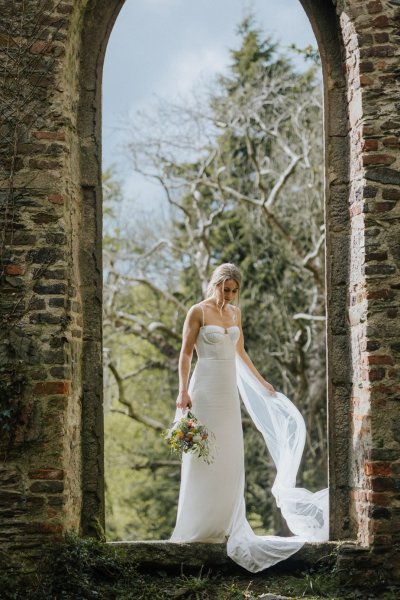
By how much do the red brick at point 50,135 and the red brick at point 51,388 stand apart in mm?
1553

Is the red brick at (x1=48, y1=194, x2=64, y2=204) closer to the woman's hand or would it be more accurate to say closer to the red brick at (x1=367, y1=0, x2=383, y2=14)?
the woman's hand

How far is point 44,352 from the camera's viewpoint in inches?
192

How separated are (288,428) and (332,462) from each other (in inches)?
24.0

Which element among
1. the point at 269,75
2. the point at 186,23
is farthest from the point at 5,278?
the point at 186,23

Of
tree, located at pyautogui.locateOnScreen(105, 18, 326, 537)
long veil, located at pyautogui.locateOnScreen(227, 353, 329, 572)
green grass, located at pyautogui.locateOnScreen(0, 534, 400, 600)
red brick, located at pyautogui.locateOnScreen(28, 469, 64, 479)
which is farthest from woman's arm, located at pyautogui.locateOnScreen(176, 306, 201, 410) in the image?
tree, located at pyautogui.locateOnScreen(105, 18, 326, 537)

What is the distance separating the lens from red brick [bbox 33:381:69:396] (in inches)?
190

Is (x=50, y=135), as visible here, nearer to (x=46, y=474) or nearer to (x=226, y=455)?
(x=46, y=474)

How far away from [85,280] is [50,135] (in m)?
0.98

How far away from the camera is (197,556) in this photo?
16.8ft

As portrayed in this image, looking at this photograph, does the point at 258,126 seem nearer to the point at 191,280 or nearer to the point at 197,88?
the point at 197,88

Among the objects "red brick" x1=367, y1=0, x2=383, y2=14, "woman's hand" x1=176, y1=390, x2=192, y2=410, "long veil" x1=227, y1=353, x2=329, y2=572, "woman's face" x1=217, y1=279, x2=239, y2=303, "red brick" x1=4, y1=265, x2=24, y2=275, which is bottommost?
"long veil" x1=227, y1=353, x2=329, y2=572

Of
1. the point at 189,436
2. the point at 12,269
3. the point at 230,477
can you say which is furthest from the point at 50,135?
the point at 230,477

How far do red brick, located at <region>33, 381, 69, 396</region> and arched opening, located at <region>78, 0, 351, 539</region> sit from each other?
1.38ft

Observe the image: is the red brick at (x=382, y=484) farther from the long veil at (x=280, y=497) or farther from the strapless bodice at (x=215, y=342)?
the strapless bodice at (x=215, y=342)
